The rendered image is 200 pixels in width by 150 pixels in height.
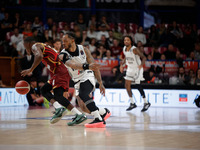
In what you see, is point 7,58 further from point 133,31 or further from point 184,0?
point 184,0

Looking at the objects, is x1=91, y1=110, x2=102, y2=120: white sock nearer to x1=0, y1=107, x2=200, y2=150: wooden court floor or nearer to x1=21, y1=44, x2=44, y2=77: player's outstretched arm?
x1=0, y1=107, x2=200, y2=150: wooden court floor

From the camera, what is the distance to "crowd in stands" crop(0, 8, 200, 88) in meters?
14.8

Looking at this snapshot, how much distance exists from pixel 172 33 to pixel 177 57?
9.45 ft

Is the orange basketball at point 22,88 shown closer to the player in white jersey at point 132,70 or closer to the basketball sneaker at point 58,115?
the basketball sneaker at point 58,115

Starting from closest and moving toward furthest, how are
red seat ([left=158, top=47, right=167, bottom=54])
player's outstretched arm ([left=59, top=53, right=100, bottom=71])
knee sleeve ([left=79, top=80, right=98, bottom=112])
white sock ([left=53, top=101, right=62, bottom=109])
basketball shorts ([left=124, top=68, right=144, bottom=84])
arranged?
1. player's outstretched arm ([left=59, top=53, right=100, bottom=71])
2. knee sleeve ([left=79, top=80, right=98, bottom=112])
3. white sock ([left=53, top=101, right=62, bottom=109])
4. basketball shorts ([left=124, top=68, right=144, bottom=84])
5. red seat ([left=158, top=47, right=167, bottom=54])

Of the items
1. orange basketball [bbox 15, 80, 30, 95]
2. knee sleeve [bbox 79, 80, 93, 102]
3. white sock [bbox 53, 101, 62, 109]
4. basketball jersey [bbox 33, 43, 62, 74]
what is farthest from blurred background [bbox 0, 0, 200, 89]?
knee sleeve [bbox 79, 80, 93, 102]

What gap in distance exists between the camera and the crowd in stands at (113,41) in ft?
48.5

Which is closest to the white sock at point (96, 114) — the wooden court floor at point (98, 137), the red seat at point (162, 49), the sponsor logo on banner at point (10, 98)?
the wooden court floor at point (98, 137)

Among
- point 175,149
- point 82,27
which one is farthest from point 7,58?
point 175,149

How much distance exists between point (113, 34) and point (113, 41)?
84cm

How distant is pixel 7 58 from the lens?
1600 centimetres

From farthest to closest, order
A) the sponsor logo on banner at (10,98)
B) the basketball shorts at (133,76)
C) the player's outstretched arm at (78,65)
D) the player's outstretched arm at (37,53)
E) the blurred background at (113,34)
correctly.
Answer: the blurred background at (113,34)
the sponsor logo on banner at (10,98)
the basketball shorts at (133,76)
the player's outstretched arm at (37,53)
the player's outstretched arm at (78,65)

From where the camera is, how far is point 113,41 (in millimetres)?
17016

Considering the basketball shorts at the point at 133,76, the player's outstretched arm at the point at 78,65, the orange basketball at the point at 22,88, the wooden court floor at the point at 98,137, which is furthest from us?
the basketball shorts at the point at 133,76
